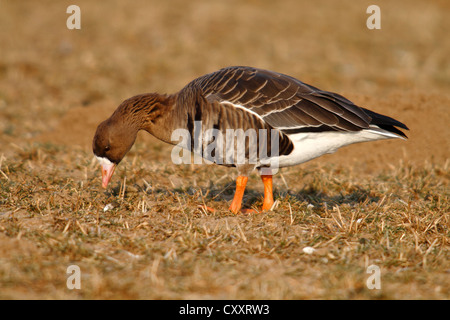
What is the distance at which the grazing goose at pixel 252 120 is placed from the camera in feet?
17.3

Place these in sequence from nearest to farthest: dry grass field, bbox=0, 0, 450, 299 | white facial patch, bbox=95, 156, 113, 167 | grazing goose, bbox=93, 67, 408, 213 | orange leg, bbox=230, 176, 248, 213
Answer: dry grass field, bbox=0, 0, 450, 299 → grazing goose, bbox=93, 67, 408, 213 → orange leg, bbox=230, 176, 248, 213 → white facial patch, bbox=95, 156, 113, 167

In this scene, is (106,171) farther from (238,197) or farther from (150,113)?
(238,197)

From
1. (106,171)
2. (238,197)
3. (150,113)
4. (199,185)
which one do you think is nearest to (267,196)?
(238,197)

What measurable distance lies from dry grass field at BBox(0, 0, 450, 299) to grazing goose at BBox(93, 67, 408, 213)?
23.1 inches

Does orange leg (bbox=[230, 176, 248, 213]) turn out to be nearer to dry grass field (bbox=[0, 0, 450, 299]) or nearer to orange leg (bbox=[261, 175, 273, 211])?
dry grass field (bbox=[0, 0, 450, 299])

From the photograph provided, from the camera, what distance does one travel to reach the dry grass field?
164 inches

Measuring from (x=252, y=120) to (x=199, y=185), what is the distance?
170 centimetres

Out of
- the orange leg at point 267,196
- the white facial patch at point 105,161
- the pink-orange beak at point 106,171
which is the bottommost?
the orange leg at point 267,196

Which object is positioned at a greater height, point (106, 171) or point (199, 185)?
point (106, 171)

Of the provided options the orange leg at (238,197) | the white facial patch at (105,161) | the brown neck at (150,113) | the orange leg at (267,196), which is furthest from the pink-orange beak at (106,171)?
the orange leg at (267,196)

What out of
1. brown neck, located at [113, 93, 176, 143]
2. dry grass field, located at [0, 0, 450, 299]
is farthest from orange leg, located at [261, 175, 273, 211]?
brown neck, located at [113, 93, 176, 143]

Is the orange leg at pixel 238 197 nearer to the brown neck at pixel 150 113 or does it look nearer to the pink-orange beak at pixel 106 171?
the brown neck at pixel 150 113

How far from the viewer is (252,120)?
207 inches

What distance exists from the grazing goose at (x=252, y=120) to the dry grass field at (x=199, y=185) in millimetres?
586
